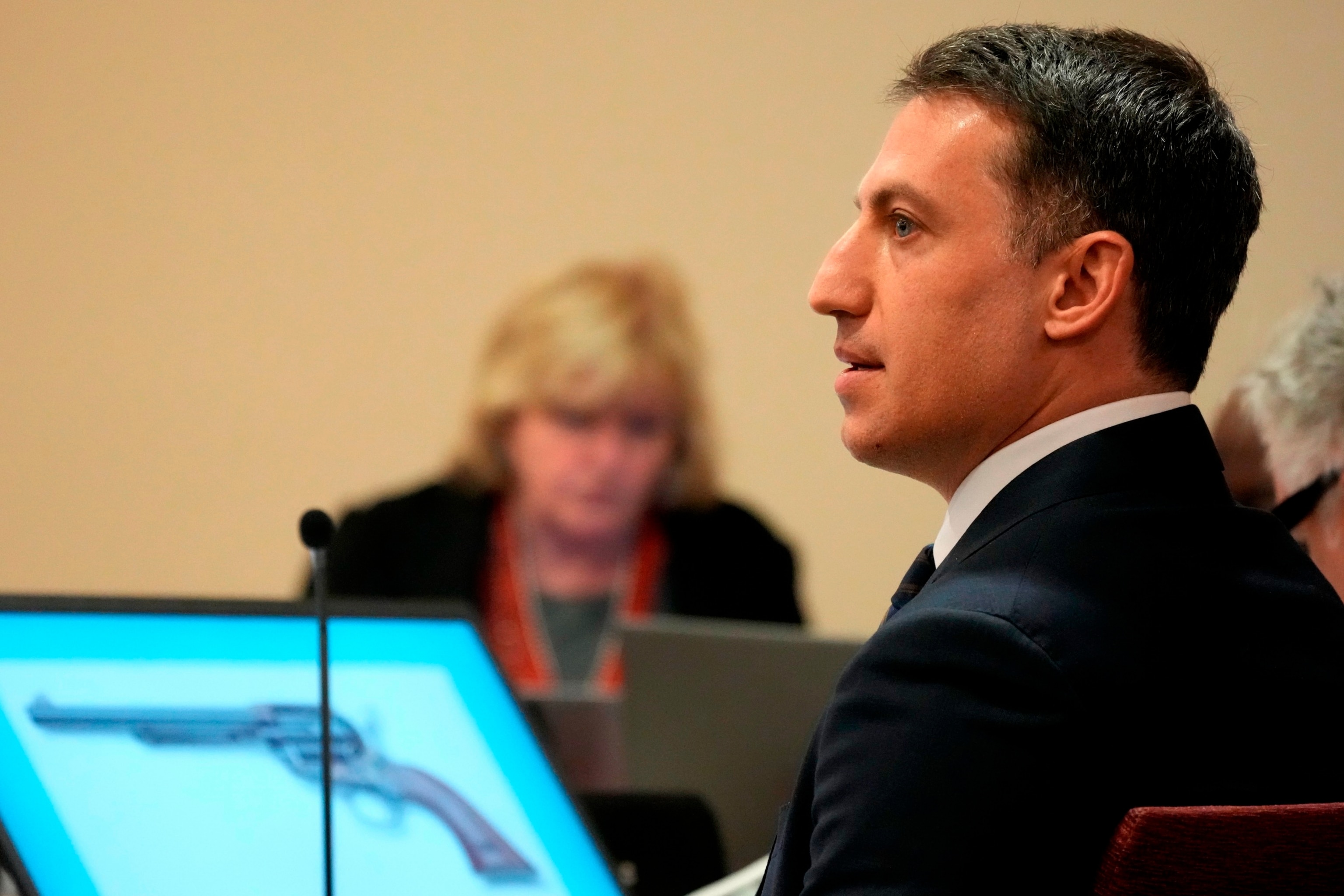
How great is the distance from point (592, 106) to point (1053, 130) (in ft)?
10.5

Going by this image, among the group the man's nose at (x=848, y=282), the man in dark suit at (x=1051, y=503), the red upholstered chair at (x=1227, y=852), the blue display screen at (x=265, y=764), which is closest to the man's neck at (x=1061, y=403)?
the man in dark suit at (x=1051, y=503)

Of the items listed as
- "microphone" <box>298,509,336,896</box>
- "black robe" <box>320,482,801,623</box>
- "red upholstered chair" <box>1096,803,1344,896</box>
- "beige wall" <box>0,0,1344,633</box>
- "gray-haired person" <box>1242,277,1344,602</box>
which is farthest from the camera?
"beige wall" <box>0,0,1344,633</box>

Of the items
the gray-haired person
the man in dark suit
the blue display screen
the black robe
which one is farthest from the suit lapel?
the black robe

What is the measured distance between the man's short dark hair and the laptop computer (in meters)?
0.84

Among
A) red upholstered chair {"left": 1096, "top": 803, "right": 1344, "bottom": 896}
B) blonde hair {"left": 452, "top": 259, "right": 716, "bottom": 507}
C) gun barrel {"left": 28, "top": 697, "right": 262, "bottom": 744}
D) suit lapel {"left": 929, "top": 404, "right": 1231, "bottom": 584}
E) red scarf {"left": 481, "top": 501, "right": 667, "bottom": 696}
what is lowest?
red scarf {"left": 481, "top": 501, "right": 667, "bottom": 696}

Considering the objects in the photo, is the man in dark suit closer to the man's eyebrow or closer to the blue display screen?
the man's eyebrow

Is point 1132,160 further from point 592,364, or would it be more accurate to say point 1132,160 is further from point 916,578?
point 592,364

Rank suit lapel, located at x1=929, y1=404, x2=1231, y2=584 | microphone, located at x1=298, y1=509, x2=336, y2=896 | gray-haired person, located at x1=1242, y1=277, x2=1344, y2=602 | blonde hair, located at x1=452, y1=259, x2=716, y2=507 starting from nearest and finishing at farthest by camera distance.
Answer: suit lapel, located at x1=929, y1=404, x2=1231, y2=584 → microphone, located at x1=298, y1=509, x2=336, y2=896 → gray-haired person, located at x1=1242, y1=277, x2=1344, y2=602 → blonde hair, located at x1=452, y1=259, x2=716, y2=507

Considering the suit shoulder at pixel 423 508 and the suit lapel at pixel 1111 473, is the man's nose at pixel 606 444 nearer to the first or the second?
the suit shoulder at pixel 423 508

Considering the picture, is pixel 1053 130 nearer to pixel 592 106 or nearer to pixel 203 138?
pixel 592 106

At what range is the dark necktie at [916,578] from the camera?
1.01m

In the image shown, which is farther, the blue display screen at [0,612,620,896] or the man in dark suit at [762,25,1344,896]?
the blue display screen at [0,612,620,896]

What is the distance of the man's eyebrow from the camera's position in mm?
951

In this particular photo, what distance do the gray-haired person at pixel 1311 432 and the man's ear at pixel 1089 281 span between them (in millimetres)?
530
